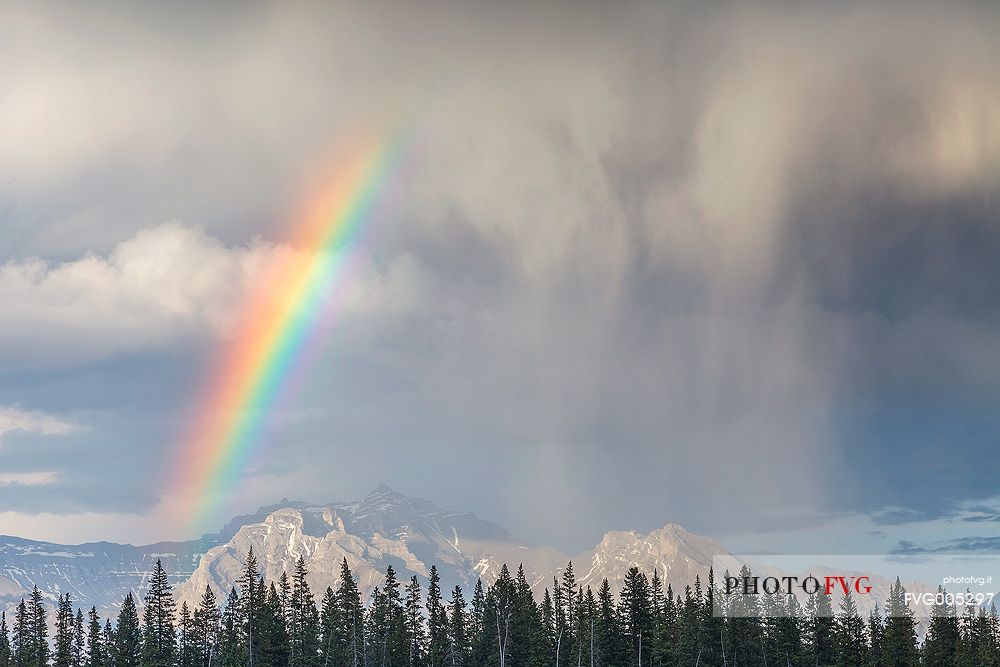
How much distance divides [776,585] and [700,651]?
53.0 ft

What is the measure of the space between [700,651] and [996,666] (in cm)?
4764

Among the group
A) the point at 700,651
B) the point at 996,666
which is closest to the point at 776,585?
the point at 700,651

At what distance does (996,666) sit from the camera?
653 ft

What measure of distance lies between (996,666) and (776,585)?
1482 inches

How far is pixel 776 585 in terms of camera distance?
19900 centimetres

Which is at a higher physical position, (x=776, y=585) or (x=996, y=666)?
(x=776, y=585)

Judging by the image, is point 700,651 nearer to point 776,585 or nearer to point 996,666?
point 776,585

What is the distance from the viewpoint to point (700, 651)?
198750 millimetres
